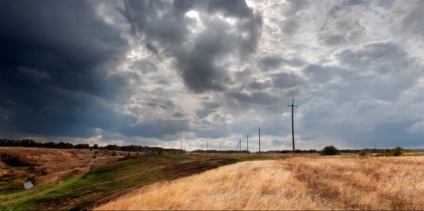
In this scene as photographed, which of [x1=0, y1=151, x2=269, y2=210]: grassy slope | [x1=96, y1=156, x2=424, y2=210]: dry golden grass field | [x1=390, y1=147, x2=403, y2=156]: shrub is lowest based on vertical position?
[x1=0, y1=151, x2=269, y2=210]: grassy slope

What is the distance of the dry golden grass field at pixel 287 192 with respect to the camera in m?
17.0

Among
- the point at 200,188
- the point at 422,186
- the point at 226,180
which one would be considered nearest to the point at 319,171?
the point at 422,186

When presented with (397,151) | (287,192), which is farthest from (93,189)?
(397,151)

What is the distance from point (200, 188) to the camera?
2164 cm

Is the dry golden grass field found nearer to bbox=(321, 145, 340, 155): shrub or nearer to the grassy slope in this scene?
the grassy slope

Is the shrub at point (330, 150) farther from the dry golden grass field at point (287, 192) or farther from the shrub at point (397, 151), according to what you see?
the dry golden grass field at point (287, 192)

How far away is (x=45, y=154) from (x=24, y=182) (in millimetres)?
33889

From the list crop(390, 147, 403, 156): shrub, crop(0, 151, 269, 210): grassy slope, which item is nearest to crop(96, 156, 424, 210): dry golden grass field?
crop(0, 151, 269, 210): grassy slope

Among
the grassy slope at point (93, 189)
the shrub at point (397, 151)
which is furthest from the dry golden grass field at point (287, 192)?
the shrub at point (397, 151)

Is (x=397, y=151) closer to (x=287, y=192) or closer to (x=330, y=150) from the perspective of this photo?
(x=330, y=150)

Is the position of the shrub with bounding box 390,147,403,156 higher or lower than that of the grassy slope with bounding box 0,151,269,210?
higher

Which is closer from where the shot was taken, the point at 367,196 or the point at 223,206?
the point at 223,206

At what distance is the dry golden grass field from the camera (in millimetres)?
17000

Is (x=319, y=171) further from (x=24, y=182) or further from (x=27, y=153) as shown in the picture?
(x=27, y=153)
